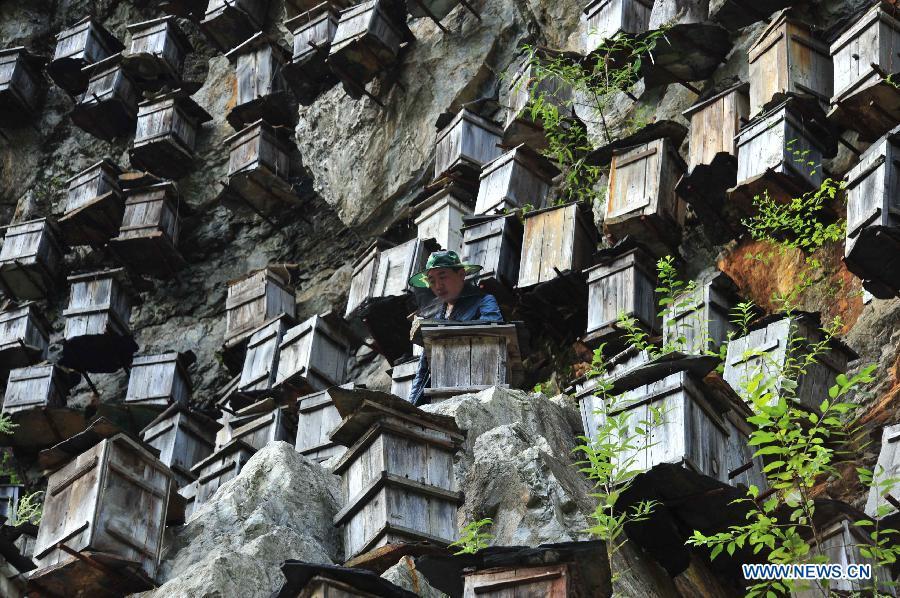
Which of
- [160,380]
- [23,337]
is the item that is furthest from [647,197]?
[23,337]

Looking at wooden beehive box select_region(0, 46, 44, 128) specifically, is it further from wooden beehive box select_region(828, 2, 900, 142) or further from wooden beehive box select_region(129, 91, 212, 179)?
wooden beehive box select_region(828, 2, 900, 142)

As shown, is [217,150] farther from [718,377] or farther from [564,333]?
[718,377]

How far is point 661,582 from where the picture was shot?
7.59 m

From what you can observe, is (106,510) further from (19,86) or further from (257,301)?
(19,86)

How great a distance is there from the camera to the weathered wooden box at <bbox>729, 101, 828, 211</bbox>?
38.1 ft

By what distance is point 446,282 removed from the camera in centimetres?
1037

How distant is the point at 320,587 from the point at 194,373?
1406 centimetres

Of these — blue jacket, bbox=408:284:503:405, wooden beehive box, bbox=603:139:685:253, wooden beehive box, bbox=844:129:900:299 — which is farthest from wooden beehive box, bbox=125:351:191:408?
wooden beehive box, bbox=844:129:900:299

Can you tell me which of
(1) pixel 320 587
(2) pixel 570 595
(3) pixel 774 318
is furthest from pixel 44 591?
(3) pixel 774 318

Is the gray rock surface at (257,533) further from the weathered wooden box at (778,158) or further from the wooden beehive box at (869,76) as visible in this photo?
the wooden beehive box at (869,76)

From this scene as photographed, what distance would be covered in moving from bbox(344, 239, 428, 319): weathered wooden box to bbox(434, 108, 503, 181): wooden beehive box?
150 centimetres

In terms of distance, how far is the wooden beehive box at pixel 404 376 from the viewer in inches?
507

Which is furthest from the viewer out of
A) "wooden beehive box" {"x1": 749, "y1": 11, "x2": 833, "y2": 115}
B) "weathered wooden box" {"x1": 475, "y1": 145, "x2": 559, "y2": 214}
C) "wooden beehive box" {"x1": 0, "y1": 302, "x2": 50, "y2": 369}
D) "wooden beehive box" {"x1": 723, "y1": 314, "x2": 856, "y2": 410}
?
"wooden beehive box" {"x1": 0, "y1": 302, "x2": 50, "y2": 369}

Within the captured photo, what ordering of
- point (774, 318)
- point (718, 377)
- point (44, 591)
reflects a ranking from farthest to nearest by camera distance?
point (774, 318) < point (718, 377) < point (44, 591)
